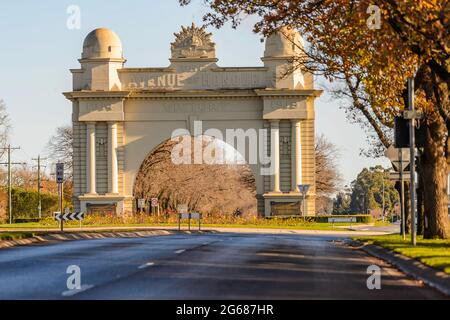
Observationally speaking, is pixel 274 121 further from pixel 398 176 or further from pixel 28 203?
pixel 398 176

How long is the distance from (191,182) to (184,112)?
1834 cm

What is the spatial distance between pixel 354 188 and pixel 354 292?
180 meters

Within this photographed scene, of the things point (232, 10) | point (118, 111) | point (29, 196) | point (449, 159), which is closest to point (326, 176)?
point (29, 196)

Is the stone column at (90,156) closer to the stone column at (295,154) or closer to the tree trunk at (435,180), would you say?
the stone column at (295,154)

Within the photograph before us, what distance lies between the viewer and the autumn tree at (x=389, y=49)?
2361cm

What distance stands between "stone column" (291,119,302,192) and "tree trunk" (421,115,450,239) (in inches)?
1846

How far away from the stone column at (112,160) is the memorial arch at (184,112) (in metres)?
0.08

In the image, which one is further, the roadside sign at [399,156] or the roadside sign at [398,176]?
the roadside sign at [398,176]

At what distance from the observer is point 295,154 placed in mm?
83562

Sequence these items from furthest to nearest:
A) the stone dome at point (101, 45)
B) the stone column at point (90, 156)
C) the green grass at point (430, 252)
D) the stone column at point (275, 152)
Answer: the stone dome at point (101, 45) → the stone column at point (90, 156) → the stone column at point (275, 152) → the green grass at point (430, 252)

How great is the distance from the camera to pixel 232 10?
28.7m

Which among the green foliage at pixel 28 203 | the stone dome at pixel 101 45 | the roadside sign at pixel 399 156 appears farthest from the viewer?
the green foliage at pixel 28 203

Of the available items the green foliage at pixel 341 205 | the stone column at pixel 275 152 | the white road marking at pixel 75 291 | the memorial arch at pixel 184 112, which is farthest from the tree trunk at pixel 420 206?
the green foliage at pixel 341 205

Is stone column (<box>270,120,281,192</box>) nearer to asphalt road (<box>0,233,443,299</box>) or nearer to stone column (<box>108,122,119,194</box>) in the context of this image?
stone column (<box>108,122,119,194</box>)
